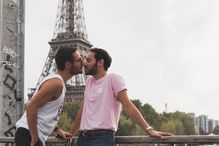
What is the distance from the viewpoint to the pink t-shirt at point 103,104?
497 centimetres

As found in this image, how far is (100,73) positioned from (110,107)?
374mm

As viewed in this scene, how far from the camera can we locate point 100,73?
16.7 ft

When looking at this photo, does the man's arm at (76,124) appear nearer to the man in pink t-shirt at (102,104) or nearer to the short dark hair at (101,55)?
the man in pink t-shirt at (102,104)

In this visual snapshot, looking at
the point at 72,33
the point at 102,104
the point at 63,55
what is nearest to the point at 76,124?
the point at 102,104

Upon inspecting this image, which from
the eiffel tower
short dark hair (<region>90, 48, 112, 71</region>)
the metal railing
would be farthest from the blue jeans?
the eiffel tower

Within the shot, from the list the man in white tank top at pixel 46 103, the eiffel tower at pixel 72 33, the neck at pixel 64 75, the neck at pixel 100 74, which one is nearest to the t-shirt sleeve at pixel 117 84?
the neck at pixel 100 74

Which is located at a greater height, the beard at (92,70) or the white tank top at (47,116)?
the beard at (92,70)

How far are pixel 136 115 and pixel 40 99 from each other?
97 centimetres

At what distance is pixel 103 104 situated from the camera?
4984 mm

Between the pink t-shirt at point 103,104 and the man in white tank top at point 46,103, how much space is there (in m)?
0.31

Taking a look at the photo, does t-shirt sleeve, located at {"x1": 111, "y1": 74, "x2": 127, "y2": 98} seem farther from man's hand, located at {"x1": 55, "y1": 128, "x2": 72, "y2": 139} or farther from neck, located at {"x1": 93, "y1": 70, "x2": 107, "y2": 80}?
man's hand, located at {"x1": 55, "y1": 128, "x2": 72, "y2": 139}

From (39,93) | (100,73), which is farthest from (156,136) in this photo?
(39,93)

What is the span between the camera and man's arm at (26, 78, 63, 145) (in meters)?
4.56

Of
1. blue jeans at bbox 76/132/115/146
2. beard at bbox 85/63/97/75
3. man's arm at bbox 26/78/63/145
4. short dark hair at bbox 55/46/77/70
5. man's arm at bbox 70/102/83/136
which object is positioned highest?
short dark hair at bbox 55/46/77/70
